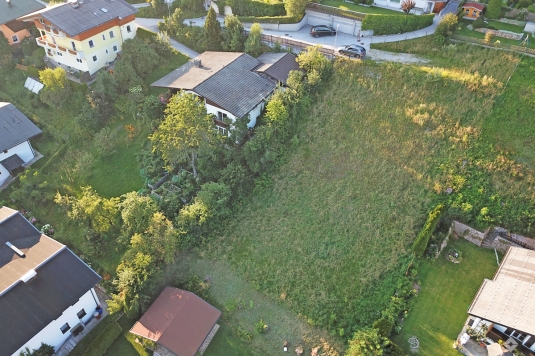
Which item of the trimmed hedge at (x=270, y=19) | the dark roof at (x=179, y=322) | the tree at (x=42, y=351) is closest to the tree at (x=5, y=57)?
the trimmed hedge at (x=270, y=19)

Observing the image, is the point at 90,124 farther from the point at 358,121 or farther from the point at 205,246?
the point at 358,121

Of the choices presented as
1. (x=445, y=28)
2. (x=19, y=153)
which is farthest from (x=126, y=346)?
(x=445, y=28)

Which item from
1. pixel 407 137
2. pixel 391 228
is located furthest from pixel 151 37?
pixel 391 228

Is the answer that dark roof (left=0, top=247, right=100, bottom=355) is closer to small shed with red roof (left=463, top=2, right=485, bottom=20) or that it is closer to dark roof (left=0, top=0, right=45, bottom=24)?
dark roof (left=0, top=0, right=45, bottom=24)

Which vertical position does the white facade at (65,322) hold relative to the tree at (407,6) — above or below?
below

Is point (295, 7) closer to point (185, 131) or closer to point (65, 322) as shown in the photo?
point (185, 131)

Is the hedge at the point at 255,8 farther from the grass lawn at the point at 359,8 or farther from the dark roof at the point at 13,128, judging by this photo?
the dark roof at the point at 13,128
